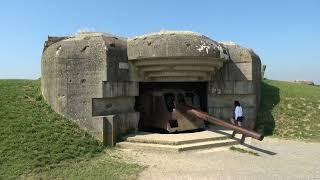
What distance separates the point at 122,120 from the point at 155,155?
2.06 m

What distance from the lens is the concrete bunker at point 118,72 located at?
36.1 ft

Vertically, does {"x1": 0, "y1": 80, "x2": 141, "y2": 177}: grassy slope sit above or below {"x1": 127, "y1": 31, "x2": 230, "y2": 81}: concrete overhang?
below

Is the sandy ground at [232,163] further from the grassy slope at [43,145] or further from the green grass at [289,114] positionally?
the green grass at [289,114]

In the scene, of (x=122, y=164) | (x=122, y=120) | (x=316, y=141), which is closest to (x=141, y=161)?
(x=122, y=164)

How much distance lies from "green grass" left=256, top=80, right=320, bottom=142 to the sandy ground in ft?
7.29

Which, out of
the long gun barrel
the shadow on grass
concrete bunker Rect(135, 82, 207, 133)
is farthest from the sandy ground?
the shadow on grass

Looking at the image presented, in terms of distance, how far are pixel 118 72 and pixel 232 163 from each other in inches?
165

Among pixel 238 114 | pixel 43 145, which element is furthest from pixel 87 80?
pixel 238 114

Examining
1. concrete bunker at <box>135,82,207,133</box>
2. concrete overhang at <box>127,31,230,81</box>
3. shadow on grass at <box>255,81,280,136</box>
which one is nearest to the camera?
concrete overhang at <box>127,31,230,81</box>

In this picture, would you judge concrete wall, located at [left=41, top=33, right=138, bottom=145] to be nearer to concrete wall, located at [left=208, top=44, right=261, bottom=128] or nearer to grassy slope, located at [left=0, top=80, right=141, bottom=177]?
grassy slope, located at [left=0, top=80, right=141, bottom=177]

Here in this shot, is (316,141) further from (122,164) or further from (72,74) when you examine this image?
(72,74)

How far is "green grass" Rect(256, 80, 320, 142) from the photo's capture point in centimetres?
1377

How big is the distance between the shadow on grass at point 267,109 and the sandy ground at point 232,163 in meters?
2.40

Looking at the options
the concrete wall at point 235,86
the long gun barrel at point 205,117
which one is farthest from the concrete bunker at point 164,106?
the concrete wall at point 235,86
